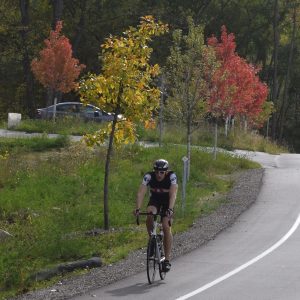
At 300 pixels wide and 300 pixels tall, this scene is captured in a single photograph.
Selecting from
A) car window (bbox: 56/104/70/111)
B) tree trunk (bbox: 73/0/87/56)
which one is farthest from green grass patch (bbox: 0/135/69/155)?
tree trunk (bbox: 73/0/87/56)

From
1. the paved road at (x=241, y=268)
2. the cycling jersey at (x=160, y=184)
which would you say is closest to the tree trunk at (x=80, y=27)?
the paved road at (x=241, y=268)

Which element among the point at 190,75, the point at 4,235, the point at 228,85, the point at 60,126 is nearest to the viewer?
the point at 4,235

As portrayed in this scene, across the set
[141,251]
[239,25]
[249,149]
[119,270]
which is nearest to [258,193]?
[141,251]

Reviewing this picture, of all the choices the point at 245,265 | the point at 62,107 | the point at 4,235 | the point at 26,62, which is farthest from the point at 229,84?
the point at 26,62

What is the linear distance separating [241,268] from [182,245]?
2.82m

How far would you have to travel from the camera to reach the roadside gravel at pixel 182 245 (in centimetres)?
1186

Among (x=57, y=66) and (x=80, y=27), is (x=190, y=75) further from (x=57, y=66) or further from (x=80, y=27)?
(x=80, y=27)

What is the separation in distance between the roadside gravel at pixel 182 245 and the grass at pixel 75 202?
0.40m

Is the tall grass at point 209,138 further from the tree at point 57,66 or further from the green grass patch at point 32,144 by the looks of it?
the green grass patch at point 32,144

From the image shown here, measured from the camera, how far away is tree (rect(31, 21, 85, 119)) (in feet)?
134

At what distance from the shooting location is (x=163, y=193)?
1247 cm

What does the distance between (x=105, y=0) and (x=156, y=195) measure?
151 ft

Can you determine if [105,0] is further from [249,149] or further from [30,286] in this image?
[30,286]

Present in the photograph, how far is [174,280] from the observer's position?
12.4m
